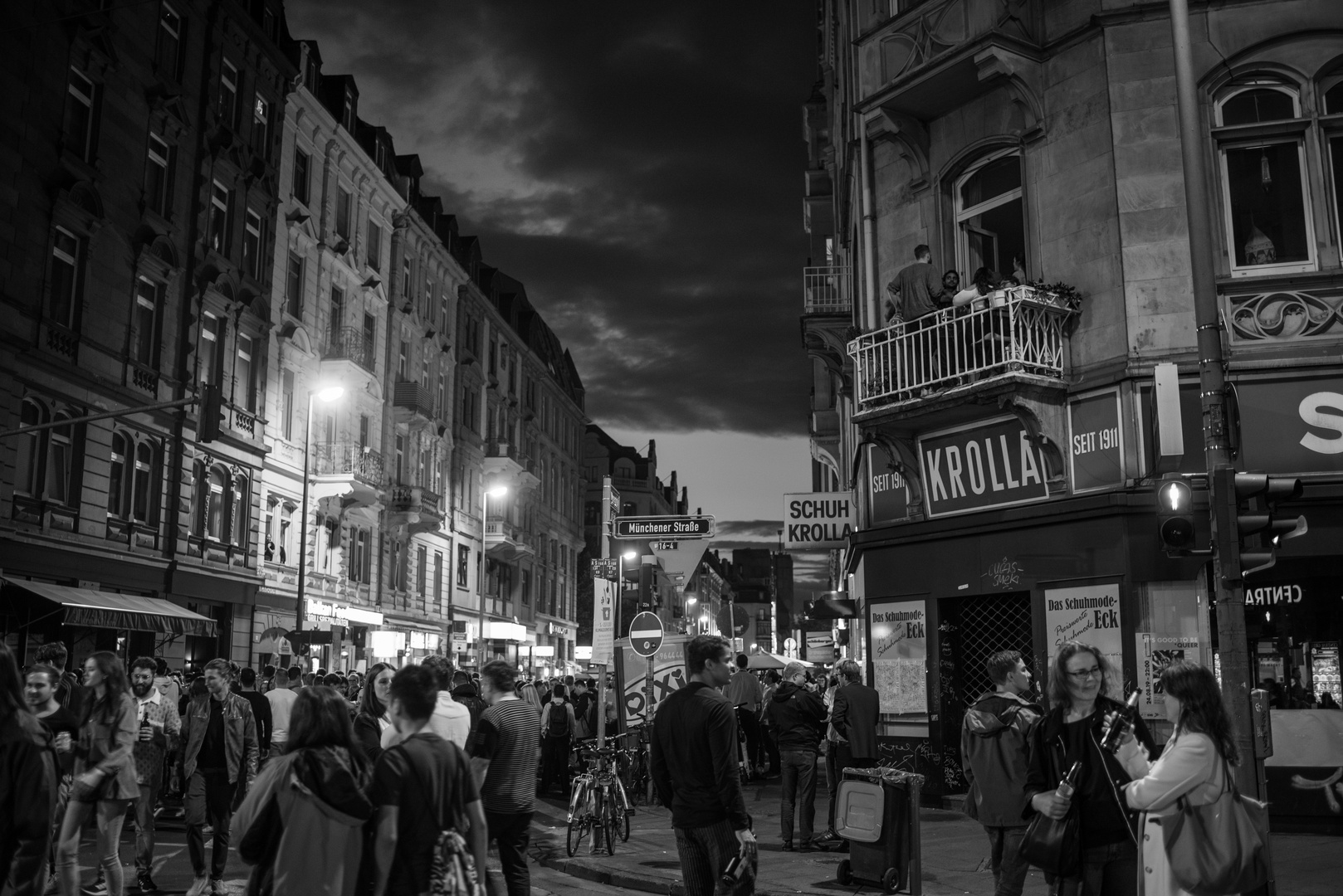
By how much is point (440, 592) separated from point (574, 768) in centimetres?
2981

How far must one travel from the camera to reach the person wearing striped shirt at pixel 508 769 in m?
8.20

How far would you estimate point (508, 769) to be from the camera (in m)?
8.30

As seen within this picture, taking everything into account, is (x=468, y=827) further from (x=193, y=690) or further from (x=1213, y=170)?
(x=1213, y=170)

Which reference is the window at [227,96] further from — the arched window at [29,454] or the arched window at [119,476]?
the arched window at [29,454]

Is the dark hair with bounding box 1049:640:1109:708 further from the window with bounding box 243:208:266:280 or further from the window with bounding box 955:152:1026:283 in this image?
the window with bounding box 243:208:266:280

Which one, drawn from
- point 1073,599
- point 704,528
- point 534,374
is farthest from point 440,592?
point 1073,599

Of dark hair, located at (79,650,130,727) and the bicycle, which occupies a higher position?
dark hair, located at (79,650,130,727)

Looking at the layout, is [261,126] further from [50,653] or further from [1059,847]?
[1059,847]

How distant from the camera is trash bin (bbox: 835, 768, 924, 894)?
9969mm

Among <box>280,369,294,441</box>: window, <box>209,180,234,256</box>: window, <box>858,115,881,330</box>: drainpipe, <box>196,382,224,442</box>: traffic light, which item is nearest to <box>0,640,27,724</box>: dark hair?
<box>858,115,881,330</box>: drainpipe

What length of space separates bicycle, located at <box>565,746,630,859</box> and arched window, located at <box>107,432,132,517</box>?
57.5ft

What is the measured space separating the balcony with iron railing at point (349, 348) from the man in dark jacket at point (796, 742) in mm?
27317

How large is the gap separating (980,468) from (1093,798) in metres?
9.50

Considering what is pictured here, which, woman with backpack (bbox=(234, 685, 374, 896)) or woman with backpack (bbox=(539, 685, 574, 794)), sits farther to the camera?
woman with backpack (bbox=(539, 685, 574, 794))
